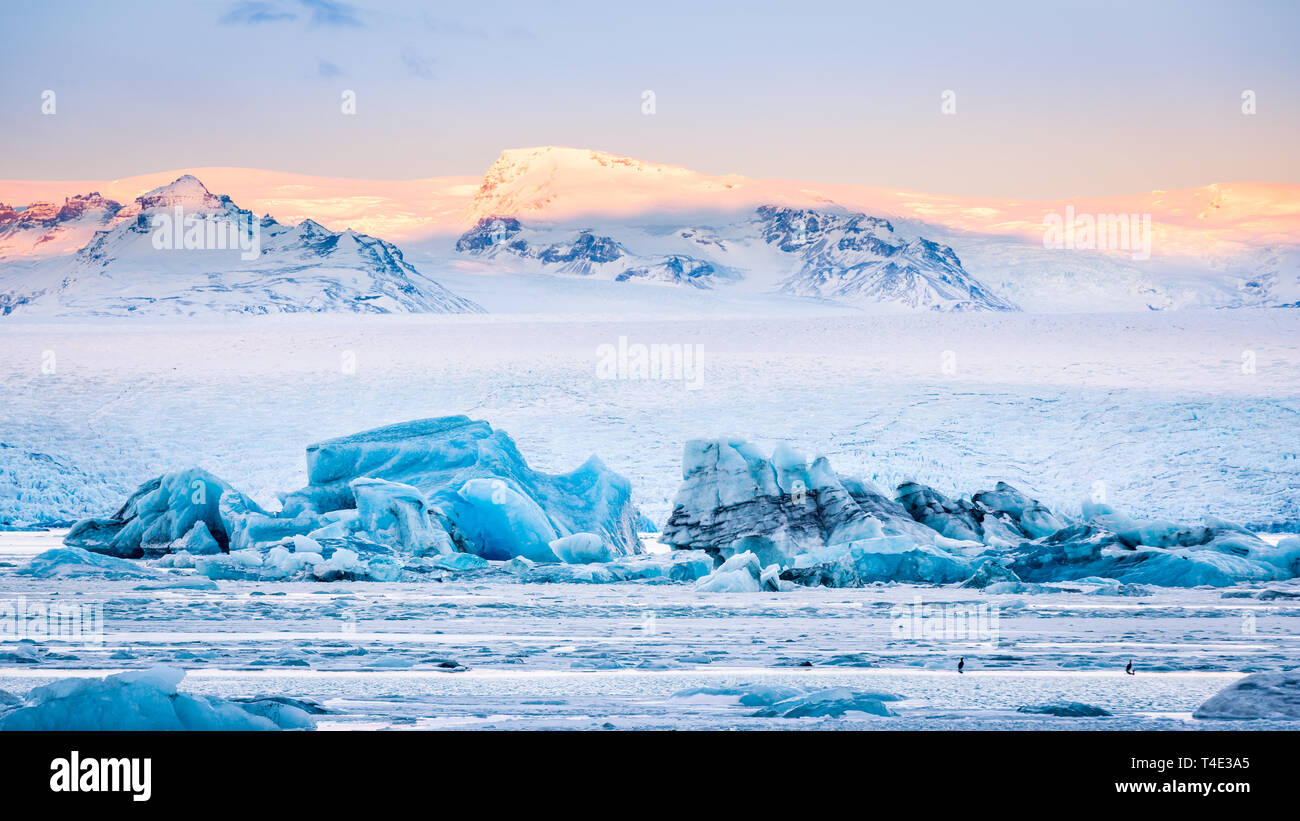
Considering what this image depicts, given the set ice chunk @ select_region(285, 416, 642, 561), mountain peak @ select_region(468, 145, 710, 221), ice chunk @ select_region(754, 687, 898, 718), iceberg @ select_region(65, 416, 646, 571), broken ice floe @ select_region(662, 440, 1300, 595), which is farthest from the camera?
mountain peak @ select_region(468, 145, 710, 221)

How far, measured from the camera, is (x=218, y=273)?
79.8m

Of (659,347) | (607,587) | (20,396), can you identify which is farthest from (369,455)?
(659,347)

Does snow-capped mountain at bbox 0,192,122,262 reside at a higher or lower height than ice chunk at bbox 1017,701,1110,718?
higher

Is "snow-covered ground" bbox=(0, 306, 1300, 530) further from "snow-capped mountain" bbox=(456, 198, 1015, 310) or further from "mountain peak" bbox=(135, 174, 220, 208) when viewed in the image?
"mountain peak" bbox=(135, 174, 220, 208)

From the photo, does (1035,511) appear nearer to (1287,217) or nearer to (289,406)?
(289,406)

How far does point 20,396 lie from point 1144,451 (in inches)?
680

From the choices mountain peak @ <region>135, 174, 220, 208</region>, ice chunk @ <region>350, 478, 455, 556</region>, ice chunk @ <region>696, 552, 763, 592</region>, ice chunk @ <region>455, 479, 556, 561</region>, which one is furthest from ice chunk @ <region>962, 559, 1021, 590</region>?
mountain peak @ <region>135, 174, 220, 208</region>

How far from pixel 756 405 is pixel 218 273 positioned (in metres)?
65.5

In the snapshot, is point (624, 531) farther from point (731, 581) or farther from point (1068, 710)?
point (1068, 710)

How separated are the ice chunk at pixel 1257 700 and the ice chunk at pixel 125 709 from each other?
9.60ft

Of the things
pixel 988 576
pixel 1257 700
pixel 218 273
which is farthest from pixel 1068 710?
pixel 218 273

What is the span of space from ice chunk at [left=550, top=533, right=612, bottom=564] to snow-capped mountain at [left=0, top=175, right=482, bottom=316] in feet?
200

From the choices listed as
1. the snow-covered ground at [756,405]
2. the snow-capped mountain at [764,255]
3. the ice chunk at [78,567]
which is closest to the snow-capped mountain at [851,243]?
the snow-capped mountain at [764,255]

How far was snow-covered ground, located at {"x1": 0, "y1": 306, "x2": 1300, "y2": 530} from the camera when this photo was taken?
56.4 ft
